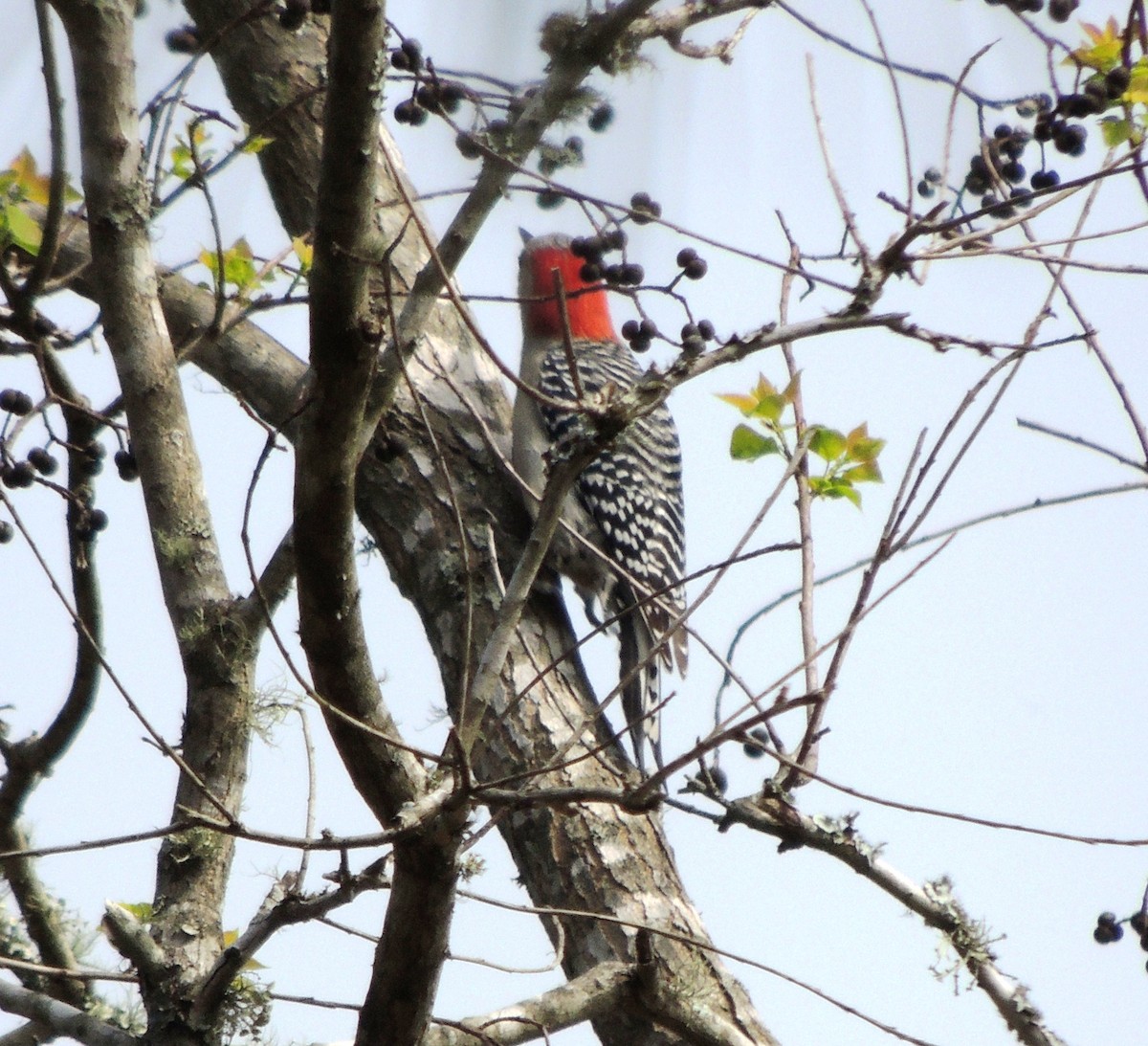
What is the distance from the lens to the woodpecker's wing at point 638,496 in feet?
20.8

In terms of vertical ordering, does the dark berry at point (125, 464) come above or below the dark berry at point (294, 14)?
below

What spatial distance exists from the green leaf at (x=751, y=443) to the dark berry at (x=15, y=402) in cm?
219

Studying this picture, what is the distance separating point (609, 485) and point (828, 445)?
3.48 m

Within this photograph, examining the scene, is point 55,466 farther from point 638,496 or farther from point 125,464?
point 638,496

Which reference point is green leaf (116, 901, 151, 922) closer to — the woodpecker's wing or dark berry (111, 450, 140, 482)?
dark berry (111, 450, 140, 482)

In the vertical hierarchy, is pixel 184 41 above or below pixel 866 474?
above

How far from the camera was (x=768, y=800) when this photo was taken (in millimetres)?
2676

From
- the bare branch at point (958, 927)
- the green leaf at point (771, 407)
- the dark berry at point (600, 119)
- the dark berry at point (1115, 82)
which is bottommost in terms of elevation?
the bare branch at point (958, 927)

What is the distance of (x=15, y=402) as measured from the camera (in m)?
4.02

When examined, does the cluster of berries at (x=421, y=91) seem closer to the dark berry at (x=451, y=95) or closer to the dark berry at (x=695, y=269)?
the dark berry at (x=451, y=95)

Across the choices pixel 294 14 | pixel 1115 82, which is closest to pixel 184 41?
pixel 294 14

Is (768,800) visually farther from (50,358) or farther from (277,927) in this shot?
(50,358)

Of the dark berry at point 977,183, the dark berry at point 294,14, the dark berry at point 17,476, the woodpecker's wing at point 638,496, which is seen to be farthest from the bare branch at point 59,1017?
the woodpecker's wing at point 638,496

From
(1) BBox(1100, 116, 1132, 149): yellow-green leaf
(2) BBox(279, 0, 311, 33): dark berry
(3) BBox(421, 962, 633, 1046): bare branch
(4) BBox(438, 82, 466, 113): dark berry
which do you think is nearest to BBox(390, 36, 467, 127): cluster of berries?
(4) BBox(438, 82, 466, 113): dark berry
